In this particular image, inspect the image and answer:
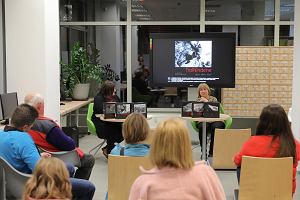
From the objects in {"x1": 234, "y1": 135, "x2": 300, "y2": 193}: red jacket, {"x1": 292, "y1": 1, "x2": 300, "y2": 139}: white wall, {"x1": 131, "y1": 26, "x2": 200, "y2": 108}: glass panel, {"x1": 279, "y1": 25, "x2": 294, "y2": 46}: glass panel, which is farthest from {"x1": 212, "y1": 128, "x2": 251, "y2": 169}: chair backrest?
{"x1": 279, "y1": 25, "x2": 294, "y2": 46}: glass panel

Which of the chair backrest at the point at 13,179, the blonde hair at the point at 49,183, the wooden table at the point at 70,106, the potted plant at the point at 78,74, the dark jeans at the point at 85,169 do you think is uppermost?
the potted plant at the point at 78,74

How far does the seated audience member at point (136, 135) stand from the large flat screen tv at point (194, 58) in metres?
4.39

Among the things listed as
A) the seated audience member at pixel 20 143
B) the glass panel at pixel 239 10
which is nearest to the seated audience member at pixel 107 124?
the glass panel at pixel 239 10

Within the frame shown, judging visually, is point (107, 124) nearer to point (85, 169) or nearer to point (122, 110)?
point (122, 110)

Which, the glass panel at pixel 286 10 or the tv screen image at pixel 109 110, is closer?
the tv screen image at pixel 109 110

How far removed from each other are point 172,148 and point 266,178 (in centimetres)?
143

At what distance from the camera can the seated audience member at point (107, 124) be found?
6660 mm

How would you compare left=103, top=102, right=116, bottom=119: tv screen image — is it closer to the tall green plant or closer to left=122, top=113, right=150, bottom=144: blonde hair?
left=122, top=113, right=150, bottom=144: blonde hair

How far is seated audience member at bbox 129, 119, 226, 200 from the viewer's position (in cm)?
228

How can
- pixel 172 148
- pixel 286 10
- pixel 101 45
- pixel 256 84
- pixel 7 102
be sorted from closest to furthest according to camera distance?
1. pixel 172 148
2. pixel 7 102
3. pixel 256 84
4. pixel 286 10
5. pixel 101 45

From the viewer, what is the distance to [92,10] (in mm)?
9227

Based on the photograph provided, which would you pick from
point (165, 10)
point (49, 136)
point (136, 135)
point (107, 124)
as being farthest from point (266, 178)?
point (165, 10)

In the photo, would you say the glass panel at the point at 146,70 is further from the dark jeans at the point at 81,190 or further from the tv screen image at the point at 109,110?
the dark jeans at the point at 81,190

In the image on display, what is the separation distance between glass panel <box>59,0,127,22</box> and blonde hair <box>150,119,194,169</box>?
6991 millimetres
